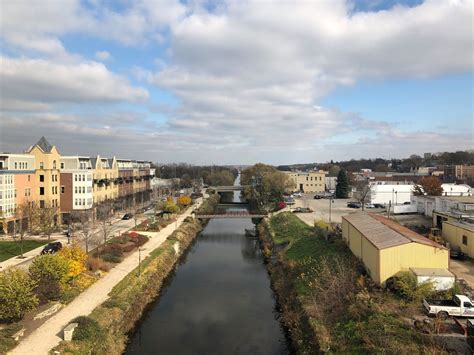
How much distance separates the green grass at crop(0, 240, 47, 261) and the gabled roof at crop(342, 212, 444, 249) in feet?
96.5

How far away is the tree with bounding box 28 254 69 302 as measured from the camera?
2139 cm

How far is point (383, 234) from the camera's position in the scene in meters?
24.1

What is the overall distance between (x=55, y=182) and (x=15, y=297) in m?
34.0

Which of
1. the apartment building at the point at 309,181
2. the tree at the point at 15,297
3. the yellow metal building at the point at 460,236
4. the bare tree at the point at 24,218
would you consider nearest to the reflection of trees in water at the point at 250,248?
the yellow metal building at the point at 460,236

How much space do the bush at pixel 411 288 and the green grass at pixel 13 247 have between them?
99.5 ft

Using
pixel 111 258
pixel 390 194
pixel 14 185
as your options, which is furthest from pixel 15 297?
pixel 390 194

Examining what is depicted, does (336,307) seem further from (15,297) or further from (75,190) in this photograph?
Result: (75,190)

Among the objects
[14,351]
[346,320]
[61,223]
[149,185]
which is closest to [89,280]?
[14,351]

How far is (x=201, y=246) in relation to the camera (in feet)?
152

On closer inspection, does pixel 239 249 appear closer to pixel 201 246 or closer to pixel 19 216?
pixel 201 246

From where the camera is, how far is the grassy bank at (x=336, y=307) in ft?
51.0

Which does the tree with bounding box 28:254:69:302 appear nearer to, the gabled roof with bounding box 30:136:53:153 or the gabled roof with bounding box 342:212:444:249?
the gabled roof with bounding box 342:212:444:249

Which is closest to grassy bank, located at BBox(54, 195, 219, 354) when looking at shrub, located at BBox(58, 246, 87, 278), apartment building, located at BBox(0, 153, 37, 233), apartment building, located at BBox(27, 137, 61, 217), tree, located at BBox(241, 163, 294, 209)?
shrub, located at BBox(58, 246, 87, 278)

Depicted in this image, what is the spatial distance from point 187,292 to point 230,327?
24.5ft
